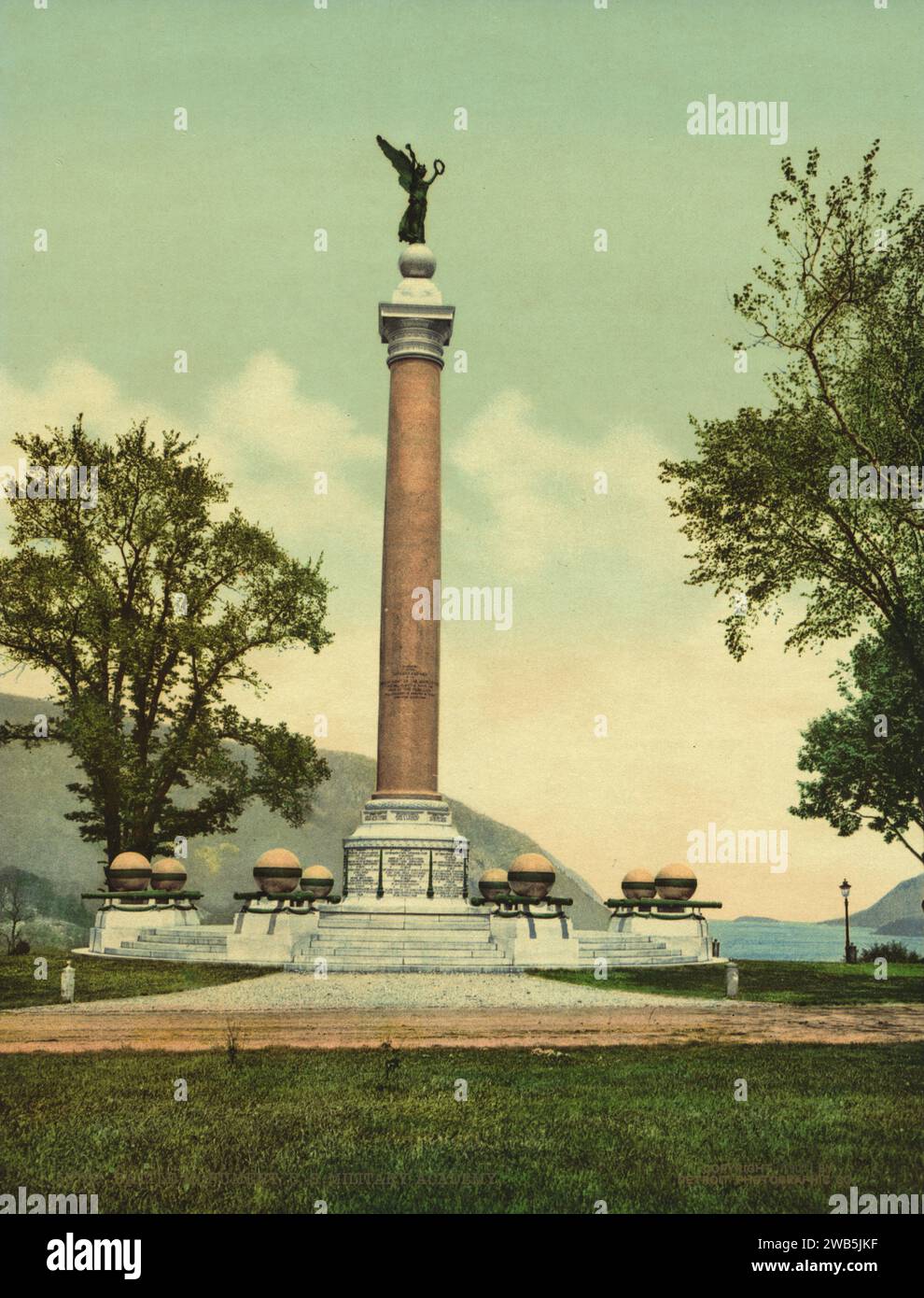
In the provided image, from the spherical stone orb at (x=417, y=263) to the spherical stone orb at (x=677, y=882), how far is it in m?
20.0

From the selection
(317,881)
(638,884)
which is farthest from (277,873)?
(317,881)

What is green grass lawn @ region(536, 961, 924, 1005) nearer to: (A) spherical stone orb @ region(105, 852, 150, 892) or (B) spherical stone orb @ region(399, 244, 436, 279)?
(A) spherical stone orb @ region(105, 852, 150, 892)

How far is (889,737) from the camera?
4125 centimetres

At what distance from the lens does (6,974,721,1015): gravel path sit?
20469 millimetres

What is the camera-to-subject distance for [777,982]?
2722 cm

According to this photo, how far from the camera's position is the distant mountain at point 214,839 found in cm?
15000

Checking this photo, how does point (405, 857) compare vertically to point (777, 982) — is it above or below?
above

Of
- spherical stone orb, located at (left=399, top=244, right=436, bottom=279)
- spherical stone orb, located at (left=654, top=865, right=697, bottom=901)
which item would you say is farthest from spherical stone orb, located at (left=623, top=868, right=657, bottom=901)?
spherical stone orb, located at (left=399, top=244, right=436, bottom=279)

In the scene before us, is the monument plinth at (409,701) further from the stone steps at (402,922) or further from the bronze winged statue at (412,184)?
the bronze winged statue at (412,184)

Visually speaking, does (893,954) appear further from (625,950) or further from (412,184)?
(412,184)

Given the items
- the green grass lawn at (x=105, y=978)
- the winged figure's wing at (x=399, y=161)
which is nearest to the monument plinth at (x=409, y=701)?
the green grass lawn at (x=105, y=978)

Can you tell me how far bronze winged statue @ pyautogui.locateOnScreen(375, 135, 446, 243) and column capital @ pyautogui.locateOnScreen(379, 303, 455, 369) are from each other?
3477mm

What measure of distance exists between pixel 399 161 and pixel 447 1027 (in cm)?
2912
